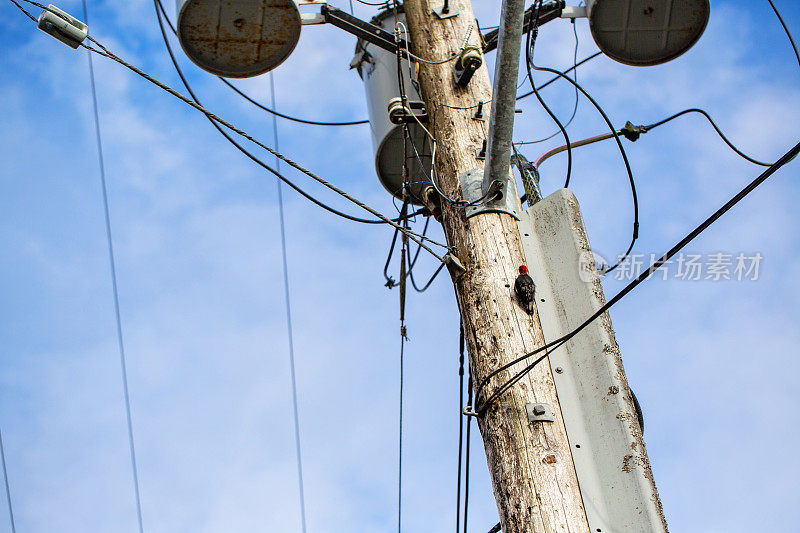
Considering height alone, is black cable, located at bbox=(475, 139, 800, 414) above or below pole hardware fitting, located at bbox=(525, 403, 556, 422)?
above

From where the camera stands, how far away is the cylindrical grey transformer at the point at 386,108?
4.70 metres

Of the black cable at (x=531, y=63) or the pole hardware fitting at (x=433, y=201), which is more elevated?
the black cable at (x=531, y=63)

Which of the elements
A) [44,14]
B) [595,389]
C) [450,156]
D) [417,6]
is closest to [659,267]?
[595,389]

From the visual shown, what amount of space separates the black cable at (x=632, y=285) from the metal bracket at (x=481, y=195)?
621 millimetres

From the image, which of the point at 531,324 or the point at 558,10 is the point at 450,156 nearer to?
the point at 531,324

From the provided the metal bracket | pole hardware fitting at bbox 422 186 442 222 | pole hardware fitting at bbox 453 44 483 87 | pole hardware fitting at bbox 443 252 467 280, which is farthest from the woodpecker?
pole hardware fitting at bbox 453 44 483 87

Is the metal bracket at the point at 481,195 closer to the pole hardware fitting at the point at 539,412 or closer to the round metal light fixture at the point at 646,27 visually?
the pole hardware fitting at the point at 539,412

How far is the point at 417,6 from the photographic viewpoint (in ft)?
12.8

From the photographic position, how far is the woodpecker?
9.40 feet

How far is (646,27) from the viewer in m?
3.97

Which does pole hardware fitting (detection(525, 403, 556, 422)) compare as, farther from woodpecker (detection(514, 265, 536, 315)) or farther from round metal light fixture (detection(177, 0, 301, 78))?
round metal light fixture (detection(177, 0, 301, 78))

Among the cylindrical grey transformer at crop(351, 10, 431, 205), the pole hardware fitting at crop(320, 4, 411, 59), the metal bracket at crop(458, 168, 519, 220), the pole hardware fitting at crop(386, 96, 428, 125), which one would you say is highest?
the cylindrical grey transformer at crop(351, 10, 431, 205)

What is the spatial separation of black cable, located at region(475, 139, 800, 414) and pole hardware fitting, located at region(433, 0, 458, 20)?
1.88m

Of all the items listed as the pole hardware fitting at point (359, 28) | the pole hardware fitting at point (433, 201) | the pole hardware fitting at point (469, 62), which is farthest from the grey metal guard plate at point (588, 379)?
the pole hardware fitting at point (359, 28)
